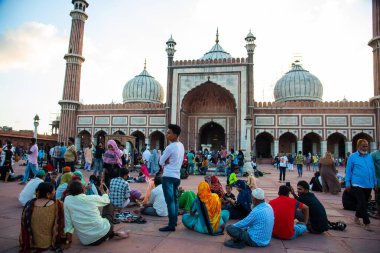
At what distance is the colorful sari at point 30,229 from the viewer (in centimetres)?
264

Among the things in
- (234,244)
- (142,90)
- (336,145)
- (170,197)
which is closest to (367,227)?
(234,244)

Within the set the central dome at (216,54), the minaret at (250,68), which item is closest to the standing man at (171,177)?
the minaret at (250,68)

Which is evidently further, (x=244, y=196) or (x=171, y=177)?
(x=244, y=196)

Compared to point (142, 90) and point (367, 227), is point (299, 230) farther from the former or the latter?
point (142, 90)

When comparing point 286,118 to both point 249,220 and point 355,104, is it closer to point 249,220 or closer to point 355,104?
point 355,104

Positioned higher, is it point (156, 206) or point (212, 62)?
point (212, 62)

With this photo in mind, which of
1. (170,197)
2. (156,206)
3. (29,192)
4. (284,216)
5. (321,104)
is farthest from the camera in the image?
(321,104)

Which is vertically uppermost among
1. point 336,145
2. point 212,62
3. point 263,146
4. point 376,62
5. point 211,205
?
point 212,62

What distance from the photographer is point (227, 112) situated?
2216 centimetres

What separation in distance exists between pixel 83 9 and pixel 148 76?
8425 millimetres

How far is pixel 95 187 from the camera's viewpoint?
4.49 metres

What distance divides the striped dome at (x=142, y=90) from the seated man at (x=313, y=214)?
2441 centimetres

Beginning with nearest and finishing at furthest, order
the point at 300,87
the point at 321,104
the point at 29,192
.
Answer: the point at 29,192 < the point at 321,104 < the point at 300,87

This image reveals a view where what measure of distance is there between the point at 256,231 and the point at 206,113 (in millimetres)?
19723
